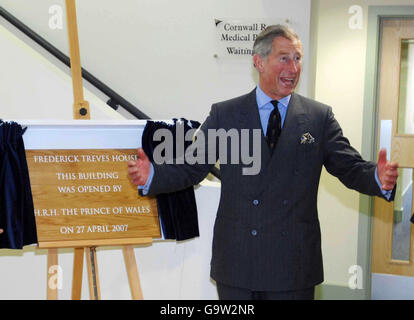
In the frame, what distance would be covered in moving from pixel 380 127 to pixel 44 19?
2530 mm

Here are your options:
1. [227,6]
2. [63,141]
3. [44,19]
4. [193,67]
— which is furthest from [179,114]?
[63,141]

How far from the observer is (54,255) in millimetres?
2270

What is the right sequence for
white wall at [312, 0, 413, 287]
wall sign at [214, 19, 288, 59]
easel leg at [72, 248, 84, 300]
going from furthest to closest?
white wall at [312, 0, 413, 287] → wall sign at [214, 19, 288, 59] → easel leg at [72, 248, 84, 300]

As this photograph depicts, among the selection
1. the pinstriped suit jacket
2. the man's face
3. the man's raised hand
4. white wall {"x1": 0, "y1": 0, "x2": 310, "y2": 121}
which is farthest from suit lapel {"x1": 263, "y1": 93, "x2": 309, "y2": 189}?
white wall {"x1": 0, "y1": 0, "x2": 310, "y2": 121}

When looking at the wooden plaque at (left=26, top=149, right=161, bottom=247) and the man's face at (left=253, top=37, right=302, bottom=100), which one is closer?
the man's face at (left=253, top=37, right=302, bottom=100)

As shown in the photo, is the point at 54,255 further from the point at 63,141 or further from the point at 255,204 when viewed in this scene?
the point at 255,204

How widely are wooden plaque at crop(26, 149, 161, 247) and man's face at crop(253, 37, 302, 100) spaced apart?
68 centimetres

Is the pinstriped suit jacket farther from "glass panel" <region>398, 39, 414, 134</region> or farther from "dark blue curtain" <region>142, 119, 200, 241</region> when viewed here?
"glass panel" <region>398, 39, 414, 134</region>

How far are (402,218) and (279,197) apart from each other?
2312 millimetres

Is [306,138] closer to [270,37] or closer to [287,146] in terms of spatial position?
[287,146]

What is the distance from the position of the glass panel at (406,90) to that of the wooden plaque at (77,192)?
240cm

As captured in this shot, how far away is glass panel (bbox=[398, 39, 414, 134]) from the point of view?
3.79 meters

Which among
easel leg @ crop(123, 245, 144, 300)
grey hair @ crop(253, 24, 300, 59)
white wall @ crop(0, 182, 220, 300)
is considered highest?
grey hair @ crop(253, 24, 300, 59)

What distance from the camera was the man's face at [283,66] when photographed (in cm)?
194
